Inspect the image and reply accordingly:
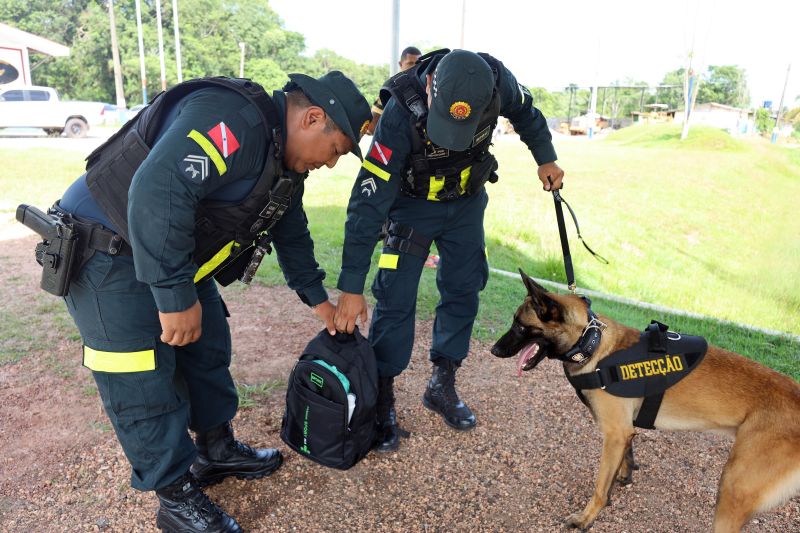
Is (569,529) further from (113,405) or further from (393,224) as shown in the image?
(113,405)

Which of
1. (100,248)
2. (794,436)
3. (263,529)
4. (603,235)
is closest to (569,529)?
(794,436)

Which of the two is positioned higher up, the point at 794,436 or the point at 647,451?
the point at 794,436

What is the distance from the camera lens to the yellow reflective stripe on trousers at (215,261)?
7.06 ft

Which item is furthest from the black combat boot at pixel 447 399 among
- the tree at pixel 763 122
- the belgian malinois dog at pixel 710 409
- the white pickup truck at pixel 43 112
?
Answer: the tree at pixel 763 122

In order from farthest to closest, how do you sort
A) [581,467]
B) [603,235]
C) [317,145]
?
[603,235], [581,467], [317,145]

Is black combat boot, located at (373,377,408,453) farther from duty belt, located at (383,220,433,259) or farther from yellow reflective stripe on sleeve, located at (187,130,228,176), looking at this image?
yellow reflective stripe on sleeve, located at (187,130,228,176)

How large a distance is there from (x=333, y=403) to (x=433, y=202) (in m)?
1.15

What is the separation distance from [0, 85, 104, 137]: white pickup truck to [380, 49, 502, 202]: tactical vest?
72.5ft

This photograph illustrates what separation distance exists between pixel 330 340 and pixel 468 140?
1.14 metres

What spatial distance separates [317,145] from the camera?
2.03 meters

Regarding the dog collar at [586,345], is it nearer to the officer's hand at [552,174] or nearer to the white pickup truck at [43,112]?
the officer's hand at [552,174]

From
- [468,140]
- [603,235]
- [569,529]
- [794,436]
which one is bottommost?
[603,235]

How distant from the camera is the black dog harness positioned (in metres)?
2.47

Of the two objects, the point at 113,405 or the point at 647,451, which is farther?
the point at 647,451
